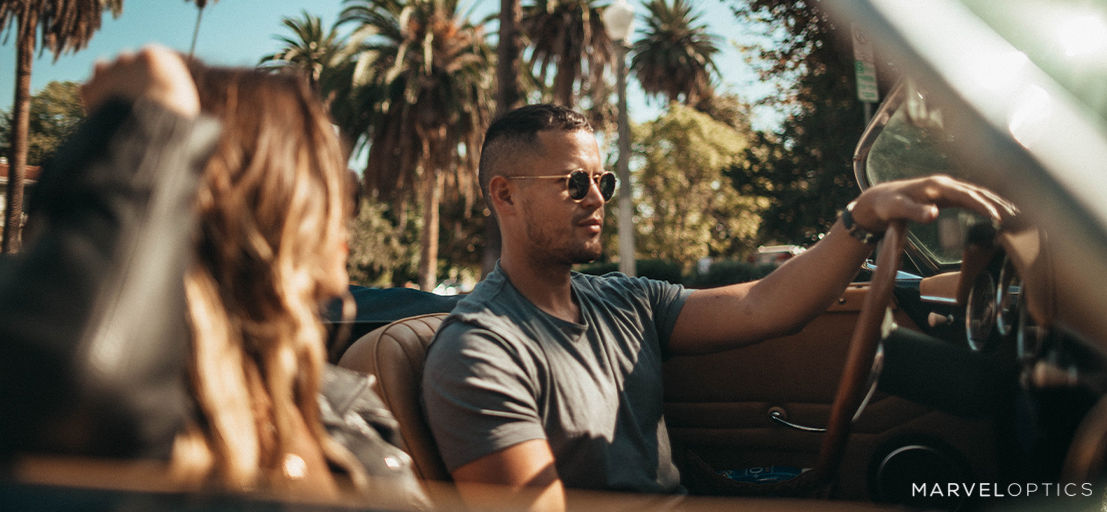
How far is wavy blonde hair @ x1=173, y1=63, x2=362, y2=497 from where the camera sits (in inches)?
33.4

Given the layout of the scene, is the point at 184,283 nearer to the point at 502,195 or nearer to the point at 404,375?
the point at 404,375

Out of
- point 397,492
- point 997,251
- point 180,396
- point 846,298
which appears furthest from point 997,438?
point 180,396

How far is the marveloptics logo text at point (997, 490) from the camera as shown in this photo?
101 cm

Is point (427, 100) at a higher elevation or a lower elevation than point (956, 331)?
higher

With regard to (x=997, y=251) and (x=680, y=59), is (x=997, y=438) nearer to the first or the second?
(x=997, y=251)

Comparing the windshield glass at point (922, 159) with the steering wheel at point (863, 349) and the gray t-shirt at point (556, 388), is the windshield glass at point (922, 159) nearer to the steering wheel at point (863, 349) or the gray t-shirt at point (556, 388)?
the steering wheel at point (863, 349)

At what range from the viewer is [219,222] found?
2.86 ft

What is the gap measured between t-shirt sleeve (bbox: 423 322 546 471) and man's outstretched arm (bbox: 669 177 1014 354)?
2.24ft

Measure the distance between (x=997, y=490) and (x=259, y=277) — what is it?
123 centimetres

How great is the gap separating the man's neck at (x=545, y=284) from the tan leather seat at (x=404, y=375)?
31 centimetres

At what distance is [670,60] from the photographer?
26703 millimetres

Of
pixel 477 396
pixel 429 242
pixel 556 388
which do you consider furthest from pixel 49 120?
pixel 429 242

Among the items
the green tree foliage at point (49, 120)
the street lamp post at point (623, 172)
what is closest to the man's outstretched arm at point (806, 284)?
the green tree foliage at point (49, 120)

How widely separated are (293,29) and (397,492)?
925mm
